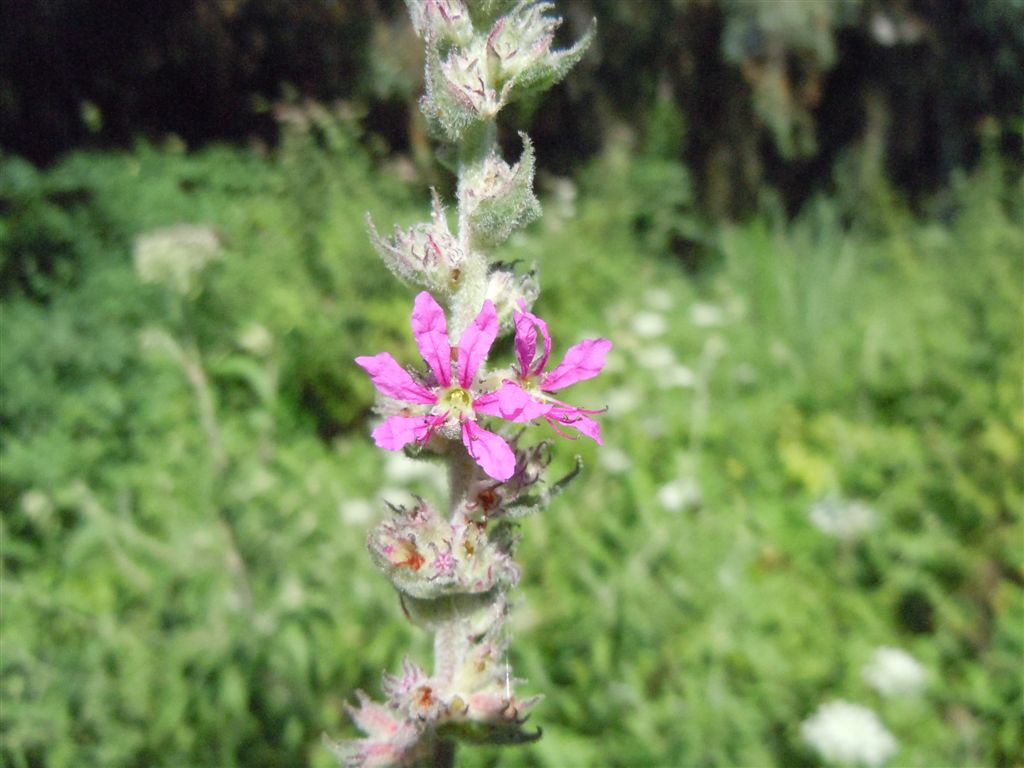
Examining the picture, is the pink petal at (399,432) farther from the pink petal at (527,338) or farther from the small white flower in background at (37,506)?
the small white flower in background at (37,506)

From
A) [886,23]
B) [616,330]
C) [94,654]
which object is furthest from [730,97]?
[94,654]

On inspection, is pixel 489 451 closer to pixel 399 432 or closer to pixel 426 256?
pixel 399 432

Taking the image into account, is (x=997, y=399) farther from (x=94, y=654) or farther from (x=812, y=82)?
(x=812, y=82)

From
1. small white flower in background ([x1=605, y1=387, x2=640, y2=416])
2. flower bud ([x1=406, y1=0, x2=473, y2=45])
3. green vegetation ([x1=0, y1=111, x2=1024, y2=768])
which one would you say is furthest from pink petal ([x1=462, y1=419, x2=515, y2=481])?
small white flower in background ([x1=605, y1=387, x2=640, y2=416])


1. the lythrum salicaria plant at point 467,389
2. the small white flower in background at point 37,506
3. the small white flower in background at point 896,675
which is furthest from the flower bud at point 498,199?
the small white flower in background at point 37,506

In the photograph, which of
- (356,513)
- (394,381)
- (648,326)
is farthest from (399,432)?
(648,326)
